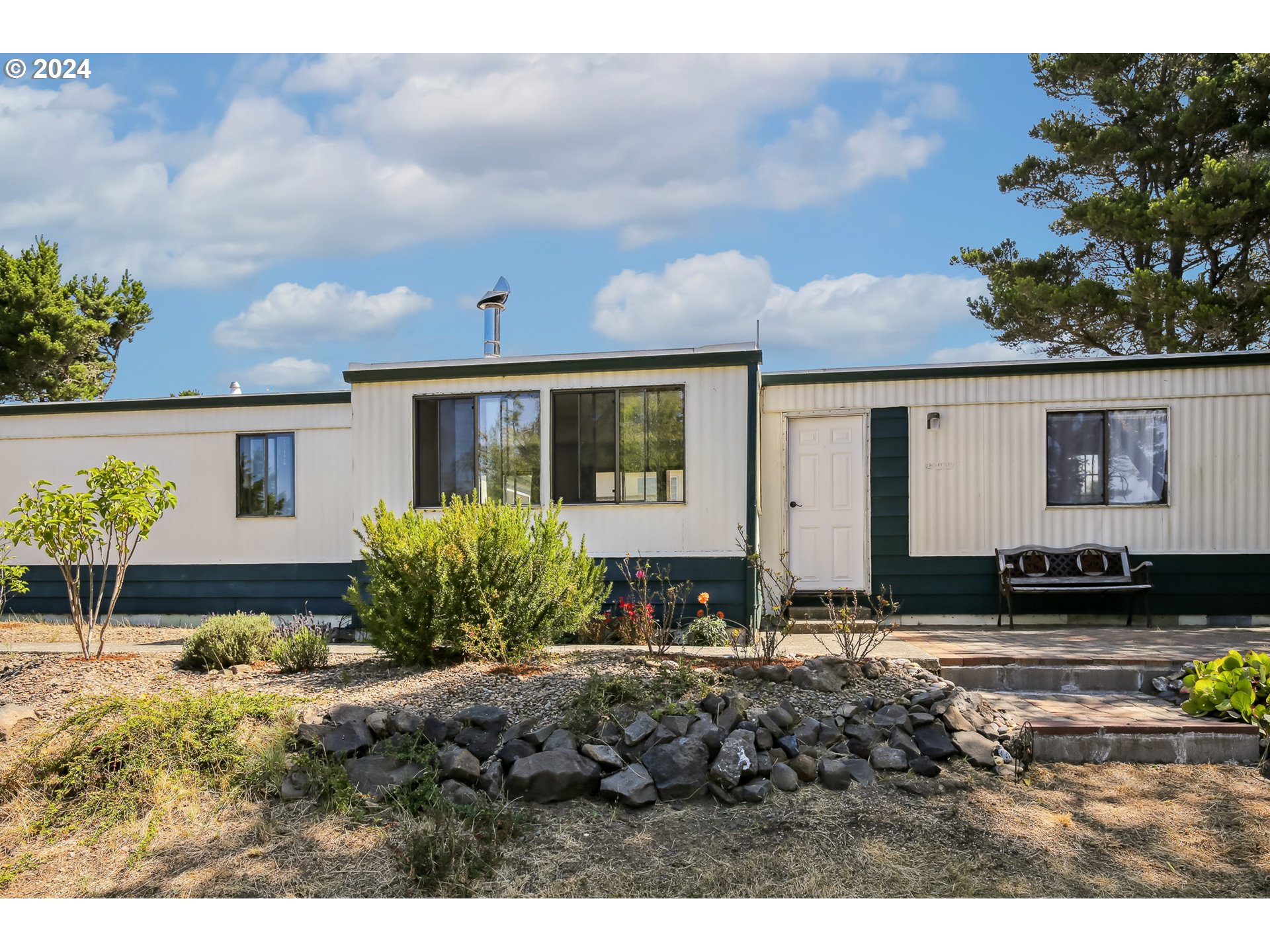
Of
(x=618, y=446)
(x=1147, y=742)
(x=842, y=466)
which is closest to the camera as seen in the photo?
(x=1147, y=742)

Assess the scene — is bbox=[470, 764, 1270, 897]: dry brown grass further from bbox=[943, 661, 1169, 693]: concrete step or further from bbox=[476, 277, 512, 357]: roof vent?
bbox=[476, 277, 512, 357]: roof vent

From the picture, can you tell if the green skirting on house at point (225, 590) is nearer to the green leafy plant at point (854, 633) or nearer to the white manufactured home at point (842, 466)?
the white manufactured home at point (842, 466)

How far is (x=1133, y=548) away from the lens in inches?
345

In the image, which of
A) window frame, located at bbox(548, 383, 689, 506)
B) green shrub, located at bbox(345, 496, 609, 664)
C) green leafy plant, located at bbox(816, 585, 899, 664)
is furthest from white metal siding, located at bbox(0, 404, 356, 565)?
green leafy plant, located at bbox(816, 585, 899, 664)

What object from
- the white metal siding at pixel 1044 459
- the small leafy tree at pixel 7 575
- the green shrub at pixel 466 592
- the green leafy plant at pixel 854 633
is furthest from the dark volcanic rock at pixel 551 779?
the small leafy tree at pixel 7 575

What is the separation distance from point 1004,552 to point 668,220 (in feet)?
20.6

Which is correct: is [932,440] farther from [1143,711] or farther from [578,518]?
[1143,711]

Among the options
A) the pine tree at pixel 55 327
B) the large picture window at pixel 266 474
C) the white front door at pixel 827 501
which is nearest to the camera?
the white front door at pixel 827 501

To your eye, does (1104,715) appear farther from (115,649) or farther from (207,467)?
(207,467)

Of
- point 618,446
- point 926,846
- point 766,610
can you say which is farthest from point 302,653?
point 766,610

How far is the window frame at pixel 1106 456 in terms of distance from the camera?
28.6 ft

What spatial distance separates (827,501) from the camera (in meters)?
9.23

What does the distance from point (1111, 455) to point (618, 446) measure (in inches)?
189

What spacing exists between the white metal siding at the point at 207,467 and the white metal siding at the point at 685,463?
1492mm
